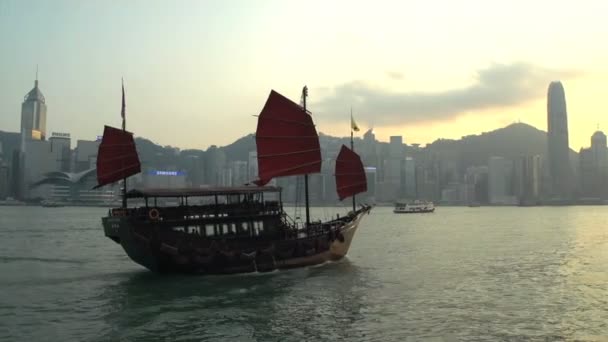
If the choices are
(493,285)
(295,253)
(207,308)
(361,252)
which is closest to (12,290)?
(207,308)

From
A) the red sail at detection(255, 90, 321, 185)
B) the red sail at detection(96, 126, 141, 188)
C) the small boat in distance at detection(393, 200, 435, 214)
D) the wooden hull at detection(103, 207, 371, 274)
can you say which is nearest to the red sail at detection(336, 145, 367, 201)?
the red sail at detection(255, 90, 321, 185)

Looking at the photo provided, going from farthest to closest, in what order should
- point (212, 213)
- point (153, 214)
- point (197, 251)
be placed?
point (212, 213) → point (197, 251) → point (153, 214)

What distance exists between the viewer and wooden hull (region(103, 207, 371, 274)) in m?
24.0

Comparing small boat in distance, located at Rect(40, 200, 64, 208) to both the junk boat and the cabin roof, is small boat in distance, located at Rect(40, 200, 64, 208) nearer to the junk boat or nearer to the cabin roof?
the junk boat

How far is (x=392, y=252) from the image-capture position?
38.6 metres

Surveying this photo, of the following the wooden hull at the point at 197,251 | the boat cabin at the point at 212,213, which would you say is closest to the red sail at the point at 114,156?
the boat cabin at the point at 212,213

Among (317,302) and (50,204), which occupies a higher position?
(50,204)

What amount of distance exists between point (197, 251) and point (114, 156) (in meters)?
7.23

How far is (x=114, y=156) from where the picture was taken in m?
27.6

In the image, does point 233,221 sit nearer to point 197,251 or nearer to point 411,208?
point 197,251

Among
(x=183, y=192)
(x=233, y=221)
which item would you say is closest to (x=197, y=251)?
(x=233, y=221)

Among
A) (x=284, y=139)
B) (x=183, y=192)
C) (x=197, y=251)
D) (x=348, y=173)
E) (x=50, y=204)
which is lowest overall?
(x=197, y=251)

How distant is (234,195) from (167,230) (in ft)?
13.4

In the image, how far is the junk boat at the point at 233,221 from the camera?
79.7 ft
